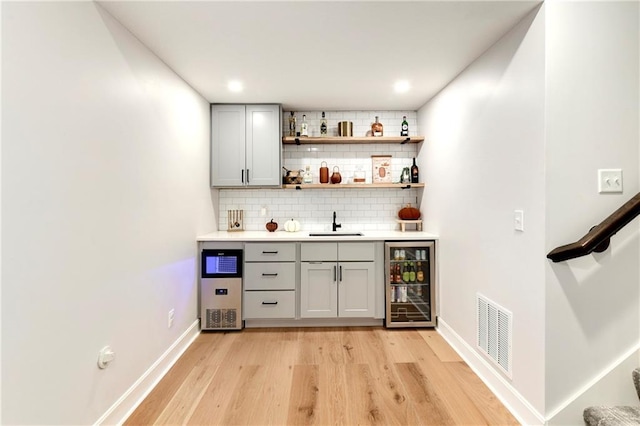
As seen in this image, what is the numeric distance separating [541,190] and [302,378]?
1.98 m

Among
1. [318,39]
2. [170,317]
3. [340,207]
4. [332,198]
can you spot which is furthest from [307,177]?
[170,317]

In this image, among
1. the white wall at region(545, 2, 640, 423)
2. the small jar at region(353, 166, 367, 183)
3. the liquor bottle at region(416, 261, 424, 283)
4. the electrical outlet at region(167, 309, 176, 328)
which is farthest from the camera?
the small jar at region(353, 166, 367, 183)

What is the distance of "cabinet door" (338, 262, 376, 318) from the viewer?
3123 mm

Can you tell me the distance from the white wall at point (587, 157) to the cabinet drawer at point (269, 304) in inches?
84.4

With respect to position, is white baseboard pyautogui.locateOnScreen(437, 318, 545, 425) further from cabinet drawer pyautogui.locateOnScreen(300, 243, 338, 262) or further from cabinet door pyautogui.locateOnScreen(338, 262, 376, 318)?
cabinet drawer pyautogui.locateOnScreen(300, 243, 338, 262)

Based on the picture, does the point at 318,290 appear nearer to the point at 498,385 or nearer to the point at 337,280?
the point at 337,280

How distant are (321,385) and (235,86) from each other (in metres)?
2.68

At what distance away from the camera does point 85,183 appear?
61.0 inches

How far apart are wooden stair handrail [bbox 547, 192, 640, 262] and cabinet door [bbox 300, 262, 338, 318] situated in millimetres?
2013

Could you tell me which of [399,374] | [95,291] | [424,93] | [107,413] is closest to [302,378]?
[399,374]

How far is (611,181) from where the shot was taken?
1608 mm

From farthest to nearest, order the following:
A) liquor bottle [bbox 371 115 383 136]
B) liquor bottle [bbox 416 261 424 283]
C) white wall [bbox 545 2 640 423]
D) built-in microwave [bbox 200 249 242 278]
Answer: liquor bottle [bbox 371 115 383 136], liquor bottle [bbox 416 261 424 283], built-in microwave [bbox 200 249 242 278], white wall [bbox 545 2 640 423]

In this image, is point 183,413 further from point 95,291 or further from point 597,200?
point 597,200

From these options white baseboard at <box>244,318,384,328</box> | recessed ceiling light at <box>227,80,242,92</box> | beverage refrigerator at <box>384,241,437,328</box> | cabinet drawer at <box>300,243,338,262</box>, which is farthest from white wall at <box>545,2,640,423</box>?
recessed ceiling light at <box>227,80,242,92</box>
